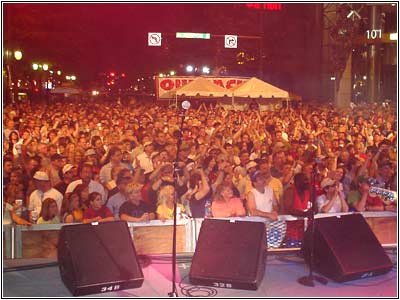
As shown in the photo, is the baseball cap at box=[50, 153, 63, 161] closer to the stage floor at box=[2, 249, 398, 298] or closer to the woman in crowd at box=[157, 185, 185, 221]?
the woman in crowd at box=[157, 185, 185, 221]

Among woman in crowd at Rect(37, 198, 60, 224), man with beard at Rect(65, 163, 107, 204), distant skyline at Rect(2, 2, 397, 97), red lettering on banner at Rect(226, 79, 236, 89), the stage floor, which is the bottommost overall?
the stage floor

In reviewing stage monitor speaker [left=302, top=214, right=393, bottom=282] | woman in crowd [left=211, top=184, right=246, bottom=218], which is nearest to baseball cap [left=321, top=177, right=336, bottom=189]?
woman in crowd [left=211, top=184, right=246, bottom=218]

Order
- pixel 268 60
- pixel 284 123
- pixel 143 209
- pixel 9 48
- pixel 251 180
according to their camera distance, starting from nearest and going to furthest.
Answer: pixel 143 209 < pixel 251 180 < pixel 284 123 < pixel 9 48 < pixel 268 60

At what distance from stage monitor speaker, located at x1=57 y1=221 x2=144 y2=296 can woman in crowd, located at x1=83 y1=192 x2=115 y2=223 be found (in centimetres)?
109

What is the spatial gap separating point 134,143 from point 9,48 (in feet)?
40.3

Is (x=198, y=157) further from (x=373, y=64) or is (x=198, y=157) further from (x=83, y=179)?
(x=373, y=64)

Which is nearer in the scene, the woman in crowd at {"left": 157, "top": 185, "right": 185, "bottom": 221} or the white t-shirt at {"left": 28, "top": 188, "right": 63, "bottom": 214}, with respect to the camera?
the woman in crowd at {"left": 157, "top": 185, "right": 185, "bottom": 221}

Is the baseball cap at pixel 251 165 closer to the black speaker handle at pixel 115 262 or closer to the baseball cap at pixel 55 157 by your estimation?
the baseball cap at pixel 55 157

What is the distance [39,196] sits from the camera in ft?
21.2

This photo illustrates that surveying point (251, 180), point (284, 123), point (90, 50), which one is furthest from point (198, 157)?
point (90, 50)

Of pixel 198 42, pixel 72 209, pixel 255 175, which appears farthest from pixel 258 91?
pixel 198 42

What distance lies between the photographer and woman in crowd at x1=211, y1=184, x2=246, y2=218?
20.8 feet

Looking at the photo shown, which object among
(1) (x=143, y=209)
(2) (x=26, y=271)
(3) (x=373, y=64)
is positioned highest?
(3) (x=373, y=64)

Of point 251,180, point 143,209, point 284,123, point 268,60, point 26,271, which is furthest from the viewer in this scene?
point 268,60
